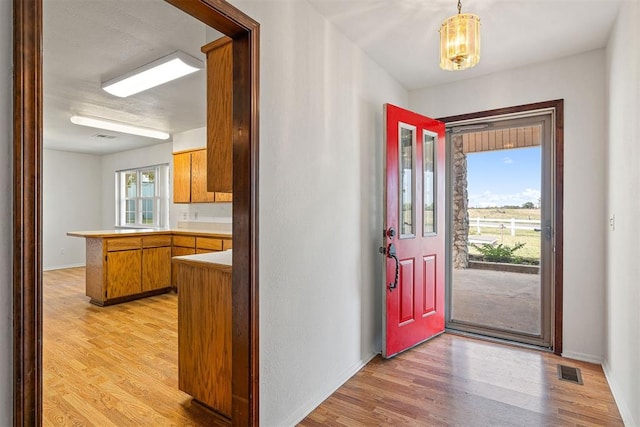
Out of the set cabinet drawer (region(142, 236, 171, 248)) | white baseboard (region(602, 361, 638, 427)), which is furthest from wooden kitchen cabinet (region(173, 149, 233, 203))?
white baseboard (region(602, 361, 638, 427))

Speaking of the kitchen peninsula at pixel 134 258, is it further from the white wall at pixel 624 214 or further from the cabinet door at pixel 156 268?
the white wall at pixel 624 214

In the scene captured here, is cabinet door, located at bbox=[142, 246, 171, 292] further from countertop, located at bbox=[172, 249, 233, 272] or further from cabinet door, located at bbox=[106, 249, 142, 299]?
countertop, located at bbox=[172, 249, 233, 272]

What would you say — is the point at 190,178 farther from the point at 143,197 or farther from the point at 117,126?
the point at 143,197

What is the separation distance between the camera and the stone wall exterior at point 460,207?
3586 mm

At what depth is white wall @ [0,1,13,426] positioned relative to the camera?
2.95 feet

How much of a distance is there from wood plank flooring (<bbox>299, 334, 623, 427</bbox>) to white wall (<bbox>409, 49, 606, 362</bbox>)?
276 mm

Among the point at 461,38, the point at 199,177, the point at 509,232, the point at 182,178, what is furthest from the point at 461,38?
the point at 182,178

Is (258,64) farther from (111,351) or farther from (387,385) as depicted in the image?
(111,351)

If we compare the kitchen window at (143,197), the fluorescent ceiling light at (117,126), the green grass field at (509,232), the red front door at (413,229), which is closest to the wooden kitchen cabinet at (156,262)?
the kitchen window at (143,197)

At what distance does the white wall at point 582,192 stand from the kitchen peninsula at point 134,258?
12.3ft

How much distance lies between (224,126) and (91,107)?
10.9ft

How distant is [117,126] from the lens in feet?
16.3

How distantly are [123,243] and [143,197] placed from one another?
8.79ft

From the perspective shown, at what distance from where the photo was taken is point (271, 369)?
1831 mm
